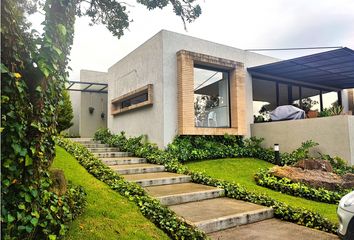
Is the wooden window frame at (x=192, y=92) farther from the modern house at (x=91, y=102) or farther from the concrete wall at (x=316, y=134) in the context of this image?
the modern house at (x=91, y=102)

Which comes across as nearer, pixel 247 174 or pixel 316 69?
pixel 247 174

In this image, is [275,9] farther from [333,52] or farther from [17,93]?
[17,93]

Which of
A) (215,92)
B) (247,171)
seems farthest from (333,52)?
(247,171)

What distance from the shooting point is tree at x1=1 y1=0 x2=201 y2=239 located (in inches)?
90.1

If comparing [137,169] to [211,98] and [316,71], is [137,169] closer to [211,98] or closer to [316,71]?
[211,98]

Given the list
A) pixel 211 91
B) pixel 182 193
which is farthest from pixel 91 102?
pixel 182 193

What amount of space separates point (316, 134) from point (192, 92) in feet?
15.2

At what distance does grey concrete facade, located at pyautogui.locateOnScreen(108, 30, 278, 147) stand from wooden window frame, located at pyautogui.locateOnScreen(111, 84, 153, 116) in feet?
0.65

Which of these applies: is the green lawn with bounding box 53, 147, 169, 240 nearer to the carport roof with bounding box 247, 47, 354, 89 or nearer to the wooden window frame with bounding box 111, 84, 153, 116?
the wooden window frame with bounding box 111, 84, 153, 116

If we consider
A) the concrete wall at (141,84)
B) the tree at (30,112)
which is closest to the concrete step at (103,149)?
the concrete wall at (141,84)

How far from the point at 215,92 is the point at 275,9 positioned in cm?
376

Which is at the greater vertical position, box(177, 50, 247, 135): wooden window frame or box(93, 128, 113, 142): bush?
box(177, 50, 247, 135): wooden window frame

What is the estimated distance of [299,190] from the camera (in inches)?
263

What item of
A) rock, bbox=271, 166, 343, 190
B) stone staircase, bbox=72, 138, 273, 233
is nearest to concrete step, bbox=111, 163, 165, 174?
stone staircase, bbox=72, 138, 273, 233
